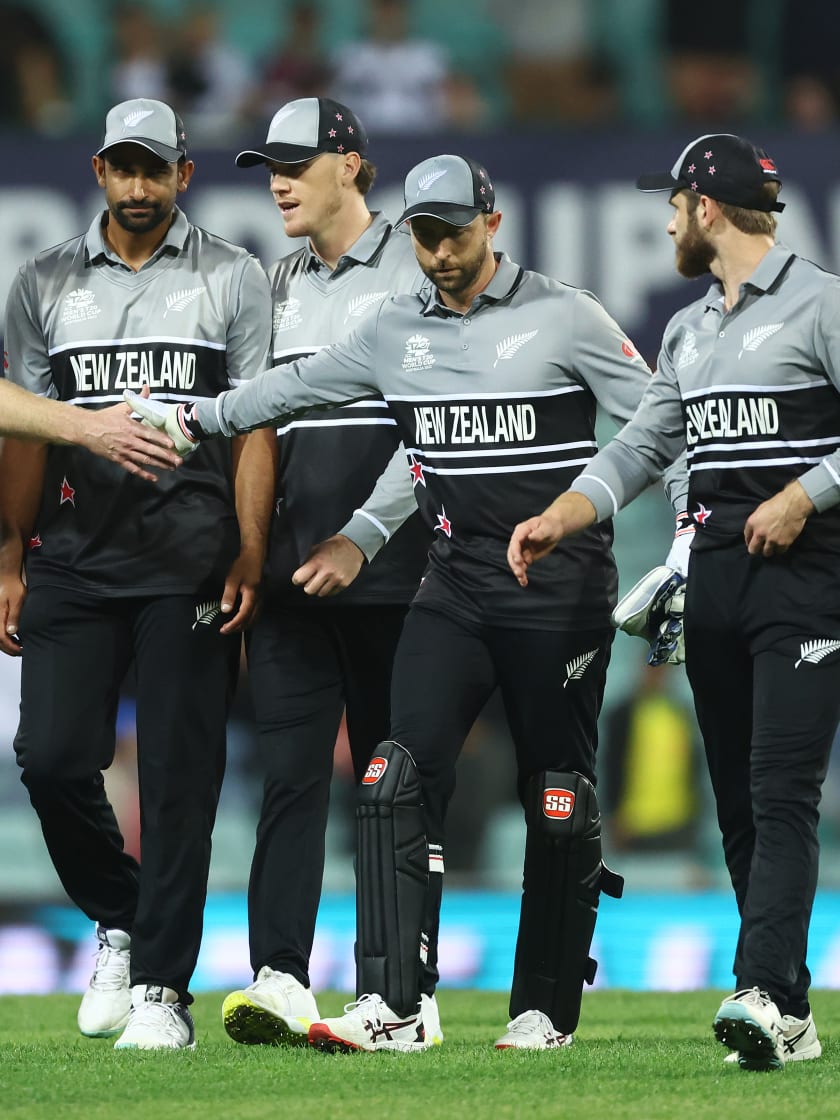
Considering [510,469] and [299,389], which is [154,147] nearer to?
[299,389]

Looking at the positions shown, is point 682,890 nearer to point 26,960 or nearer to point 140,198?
point 26,960

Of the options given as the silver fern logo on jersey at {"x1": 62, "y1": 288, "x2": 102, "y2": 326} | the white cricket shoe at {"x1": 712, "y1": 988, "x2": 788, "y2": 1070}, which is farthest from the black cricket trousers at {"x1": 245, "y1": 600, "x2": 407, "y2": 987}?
the white cricket shoe at {"x1": 712, "y1": 988, "x2": 788, "y2": 1070}

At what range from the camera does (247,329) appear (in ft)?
16.1

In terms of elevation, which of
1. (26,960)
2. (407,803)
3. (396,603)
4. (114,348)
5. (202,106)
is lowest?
(26,960)

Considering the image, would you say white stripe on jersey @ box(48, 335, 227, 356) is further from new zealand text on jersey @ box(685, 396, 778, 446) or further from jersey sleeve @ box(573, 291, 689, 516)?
new zealand text on jersey @ box(685, 396, 778, 446)

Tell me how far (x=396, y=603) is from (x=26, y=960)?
15.8ft

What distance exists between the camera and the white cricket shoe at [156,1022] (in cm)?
448

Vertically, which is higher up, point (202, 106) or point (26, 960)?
point (202, 106)

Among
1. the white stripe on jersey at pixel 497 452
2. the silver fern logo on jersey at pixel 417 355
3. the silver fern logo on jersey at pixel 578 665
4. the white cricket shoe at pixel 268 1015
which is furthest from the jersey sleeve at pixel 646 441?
the white cricket shoe at pixel 268 1015

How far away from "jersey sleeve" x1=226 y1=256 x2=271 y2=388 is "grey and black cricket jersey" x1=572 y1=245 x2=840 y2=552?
3.16ft

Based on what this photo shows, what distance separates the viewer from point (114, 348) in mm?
4816

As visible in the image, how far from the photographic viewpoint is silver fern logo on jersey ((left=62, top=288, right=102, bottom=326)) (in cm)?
484

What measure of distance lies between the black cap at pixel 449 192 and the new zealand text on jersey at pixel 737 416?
2.32 feet

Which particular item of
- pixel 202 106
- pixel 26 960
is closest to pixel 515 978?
pixel 26 960
